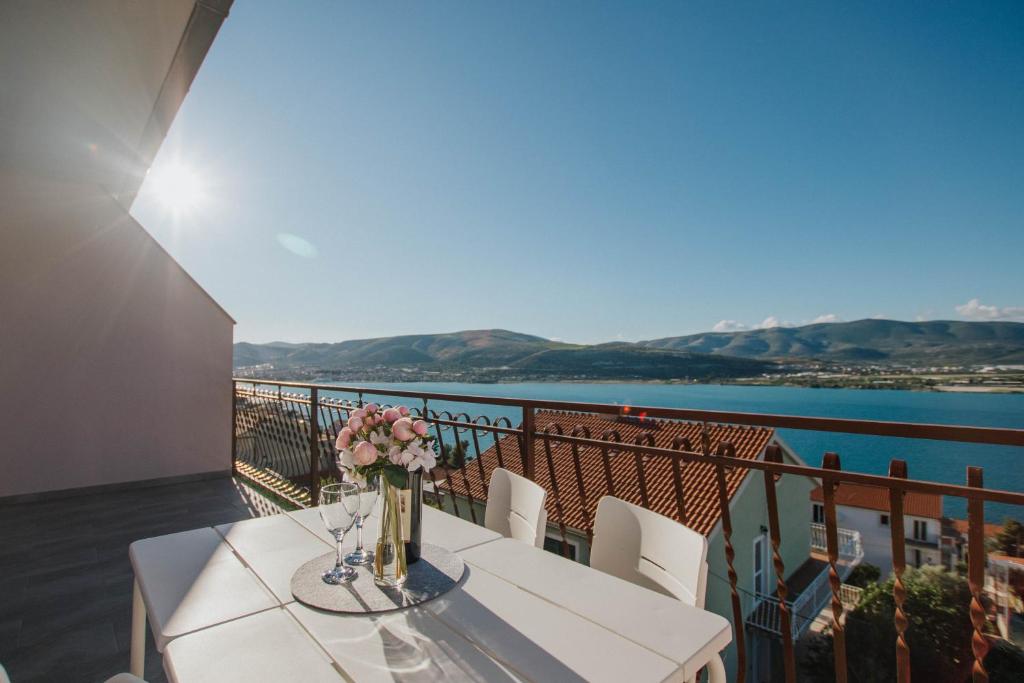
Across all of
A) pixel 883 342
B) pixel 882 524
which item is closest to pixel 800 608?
pixel 882 524

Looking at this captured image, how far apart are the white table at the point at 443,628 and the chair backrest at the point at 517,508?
8.5 inches

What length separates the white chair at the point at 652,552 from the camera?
1.13m

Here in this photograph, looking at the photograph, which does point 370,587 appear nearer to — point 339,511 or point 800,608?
point 339,511

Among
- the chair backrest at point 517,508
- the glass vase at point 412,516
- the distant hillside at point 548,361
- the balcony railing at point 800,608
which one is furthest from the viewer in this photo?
the distant hillside at point 548,361

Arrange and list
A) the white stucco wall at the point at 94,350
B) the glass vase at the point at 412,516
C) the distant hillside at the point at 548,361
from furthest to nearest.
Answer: the distant hillside at the point at 548,361
the white stucco wall at the point at 94,350
the glass vase at the point at 412,516

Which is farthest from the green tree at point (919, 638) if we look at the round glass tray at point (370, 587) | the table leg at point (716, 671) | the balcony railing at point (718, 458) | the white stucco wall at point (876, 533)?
the white stucco wall at point (876, 533)

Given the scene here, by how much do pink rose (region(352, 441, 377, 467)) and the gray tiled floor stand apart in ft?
6.12

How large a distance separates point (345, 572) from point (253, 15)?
4552mm

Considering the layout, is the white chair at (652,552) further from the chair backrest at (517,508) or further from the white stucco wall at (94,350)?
the white stucco wall at (94,350)

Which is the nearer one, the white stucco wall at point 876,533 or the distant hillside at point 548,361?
the white stucco wall at point 876,533

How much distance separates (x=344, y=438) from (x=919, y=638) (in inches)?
478

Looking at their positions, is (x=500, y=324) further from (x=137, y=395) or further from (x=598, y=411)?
(x=598, y=411)

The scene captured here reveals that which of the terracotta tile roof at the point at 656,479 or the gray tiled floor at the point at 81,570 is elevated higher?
the gray tiled floor at the point at 81,570

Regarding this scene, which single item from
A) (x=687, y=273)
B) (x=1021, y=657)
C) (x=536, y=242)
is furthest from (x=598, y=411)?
(x=687, y=273)
